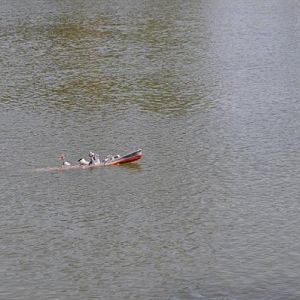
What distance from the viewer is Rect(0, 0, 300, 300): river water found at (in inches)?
1718

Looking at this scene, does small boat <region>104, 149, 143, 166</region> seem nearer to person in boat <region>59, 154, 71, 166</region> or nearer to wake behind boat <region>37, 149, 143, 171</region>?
wake behind boat <region>37, 149, 143, 171</region>

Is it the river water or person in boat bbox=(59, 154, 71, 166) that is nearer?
the river water

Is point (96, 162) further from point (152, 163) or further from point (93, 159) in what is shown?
point (152, 163)

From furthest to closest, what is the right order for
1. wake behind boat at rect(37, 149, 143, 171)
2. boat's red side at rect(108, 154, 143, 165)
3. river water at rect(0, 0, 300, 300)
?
boat's red side at rect(108, 154, 143, 165)
wake behind boat at rect(37, 149, 143, 171)
river water at rect(0, 0, 300, 300)

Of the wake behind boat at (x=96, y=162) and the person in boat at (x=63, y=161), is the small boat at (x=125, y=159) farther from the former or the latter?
the person in boat at (x=63, y=161)

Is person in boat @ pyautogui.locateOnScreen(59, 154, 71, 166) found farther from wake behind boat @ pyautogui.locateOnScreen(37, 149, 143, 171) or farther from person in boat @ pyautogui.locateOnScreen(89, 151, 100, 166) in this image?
person in boat @ pyautogui.locateOnScreen(89, 151, 100, 166)

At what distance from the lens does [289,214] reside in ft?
168

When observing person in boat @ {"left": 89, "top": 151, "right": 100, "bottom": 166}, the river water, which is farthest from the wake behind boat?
the river water

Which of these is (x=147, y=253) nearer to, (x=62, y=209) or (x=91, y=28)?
(x=62, y=209)

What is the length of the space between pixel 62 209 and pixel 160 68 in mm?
42645

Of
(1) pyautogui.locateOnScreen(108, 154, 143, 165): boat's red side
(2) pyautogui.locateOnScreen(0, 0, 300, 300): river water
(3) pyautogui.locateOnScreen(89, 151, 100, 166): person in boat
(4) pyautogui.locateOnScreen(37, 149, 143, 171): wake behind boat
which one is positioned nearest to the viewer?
(2) pyautogui.locateOnScreen(0, 0, 300, 300): river water

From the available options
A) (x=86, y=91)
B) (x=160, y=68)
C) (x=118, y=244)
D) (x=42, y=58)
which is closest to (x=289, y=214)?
(x=118, y=244)

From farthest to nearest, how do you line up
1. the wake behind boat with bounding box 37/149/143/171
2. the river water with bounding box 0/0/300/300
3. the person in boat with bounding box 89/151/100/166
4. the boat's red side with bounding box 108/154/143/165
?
1. the boat's red side with bounding box 108/154/143/165
2. the person in boat with bounding box 89/151/100/166
3. the wake behind boat with bounding box 37/149/143/171
4. the river water with bounding box 0/0/300/300

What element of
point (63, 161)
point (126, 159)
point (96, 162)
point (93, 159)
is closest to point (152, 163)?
point (126, 159)
